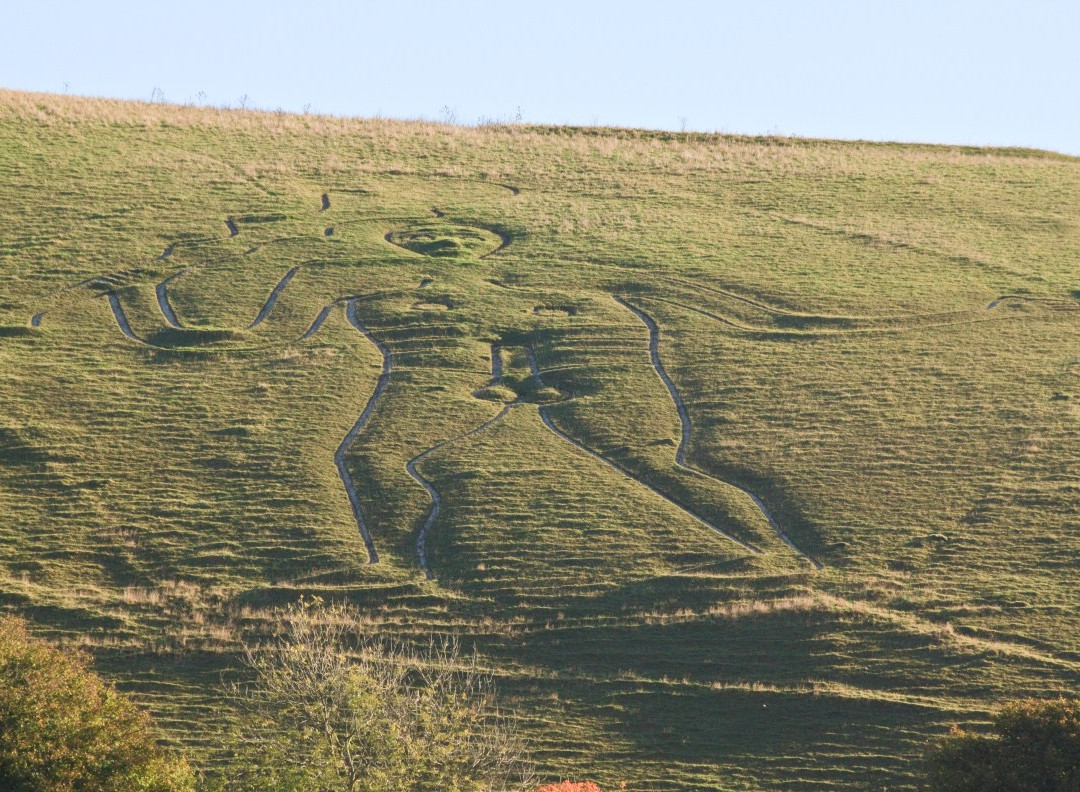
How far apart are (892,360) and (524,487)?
15.2 metres

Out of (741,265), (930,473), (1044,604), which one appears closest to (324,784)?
(1044,604)

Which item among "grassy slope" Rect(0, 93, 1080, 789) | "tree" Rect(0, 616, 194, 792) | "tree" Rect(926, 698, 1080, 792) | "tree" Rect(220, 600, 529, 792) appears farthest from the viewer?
"grassy slope" Rect(0, 93, 1080, 789)

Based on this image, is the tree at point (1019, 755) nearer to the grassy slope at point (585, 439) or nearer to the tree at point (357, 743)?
the grassy slope at point (585, 439)

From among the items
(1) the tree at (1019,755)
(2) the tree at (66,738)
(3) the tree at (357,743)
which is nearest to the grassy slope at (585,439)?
(3) the tree at (357,743)

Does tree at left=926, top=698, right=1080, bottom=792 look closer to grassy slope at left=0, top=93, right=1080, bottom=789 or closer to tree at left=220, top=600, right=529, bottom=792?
grassy slope at left=0, top=93, right=1080, bottom=789

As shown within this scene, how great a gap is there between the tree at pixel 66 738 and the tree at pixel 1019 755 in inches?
517

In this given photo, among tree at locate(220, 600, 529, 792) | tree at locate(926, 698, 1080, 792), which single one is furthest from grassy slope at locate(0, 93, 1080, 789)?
tree at locate(926, 698, 1080, 792)

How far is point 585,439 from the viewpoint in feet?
127

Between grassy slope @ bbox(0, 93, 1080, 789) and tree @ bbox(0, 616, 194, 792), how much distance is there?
344cm

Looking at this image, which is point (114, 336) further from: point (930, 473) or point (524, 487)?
point (930, 473)

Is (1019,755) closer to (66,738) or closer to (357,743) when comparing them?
(357,743)

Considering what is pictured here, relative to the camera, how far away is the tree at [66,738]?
2186cm

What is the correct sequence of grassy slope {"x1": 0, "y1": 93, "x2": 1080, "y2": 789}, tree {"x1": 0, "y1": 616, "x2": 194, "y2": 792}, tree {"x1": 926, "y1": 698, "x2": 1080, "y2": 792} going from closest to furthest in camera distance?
tree {"x1": 0, "y1": 616, "x2": 194, "y2": 792}, tree {"x1": 926, "y1": 698, "x2": 1080, "y2": 792}, grassy slope {"x1": 0, "y1": 93, "x2": 1080, "y2": 789}

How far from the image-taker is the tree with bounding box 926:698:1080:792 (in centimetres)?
2206
